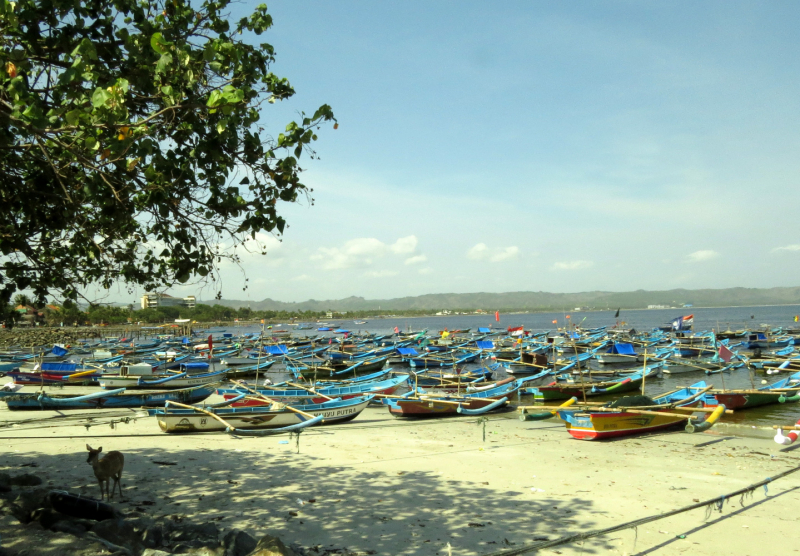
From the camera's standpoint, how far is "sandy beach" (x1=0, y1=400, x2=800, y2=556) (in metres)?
7.15

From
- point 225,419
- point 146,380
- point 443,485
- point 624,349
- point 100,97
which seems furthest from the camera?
point 624,349

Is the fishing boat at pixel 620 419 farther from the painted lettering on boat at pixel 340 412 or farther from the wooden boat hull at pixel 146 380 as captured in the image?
the wooden boat hull at pixel 146 380

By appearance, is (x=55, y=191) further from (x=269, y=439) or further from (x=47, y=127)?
(x=269, y=439)

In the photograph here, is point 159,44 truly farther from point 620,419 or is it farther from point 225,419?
point 620,419

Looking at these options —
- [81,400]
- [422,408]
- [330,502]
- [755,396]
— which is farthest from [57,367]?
[755,396]

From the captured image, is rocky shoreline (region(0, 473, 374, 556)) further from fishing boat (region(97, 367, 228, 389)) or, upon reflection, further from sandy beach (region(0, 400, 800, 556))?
fishing boat (region(97, 367, 228, 389))

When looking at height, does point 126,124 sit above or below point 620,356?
above

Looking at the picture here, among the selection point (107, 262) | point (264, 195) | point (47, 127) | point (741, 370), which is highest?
point (47, 127)

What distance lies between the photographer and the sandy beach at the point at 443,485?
23.5ft

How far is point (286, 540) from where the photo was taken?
21.8ft

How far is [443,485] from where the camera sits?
954cm

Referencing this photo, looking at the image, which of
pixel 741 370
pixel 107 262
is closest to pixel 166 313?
pixel 741 370

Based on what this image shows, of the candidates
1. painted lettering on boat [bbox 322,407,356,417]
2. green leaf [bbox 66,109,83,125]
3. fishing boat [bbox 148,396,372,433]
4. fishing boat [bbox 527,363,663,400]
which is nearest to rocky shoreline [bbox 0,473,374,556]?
green leaf [bbox 66,109,83,125]

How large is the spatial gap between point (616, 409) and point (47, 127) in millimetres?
14308
